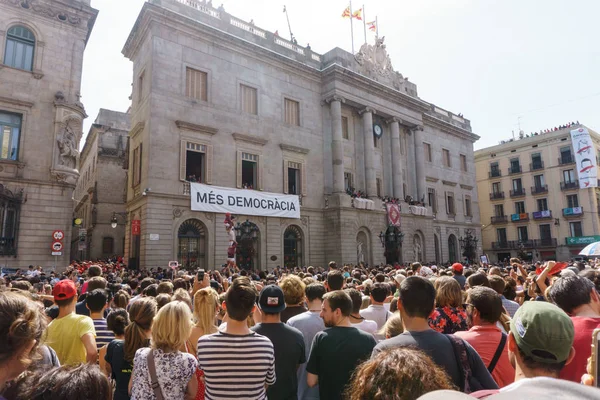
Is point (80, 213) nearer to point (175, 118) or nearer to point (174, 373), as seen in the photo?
point (175, 118)

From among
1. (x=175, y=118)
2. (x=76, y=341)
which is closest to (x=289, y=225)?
(x=175, y=118)

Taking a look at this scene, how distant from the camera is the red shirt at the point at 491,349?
3109 millimetres

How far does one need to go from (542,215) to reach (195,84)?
1699 inches

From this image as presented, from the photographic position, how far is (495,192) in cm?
5041

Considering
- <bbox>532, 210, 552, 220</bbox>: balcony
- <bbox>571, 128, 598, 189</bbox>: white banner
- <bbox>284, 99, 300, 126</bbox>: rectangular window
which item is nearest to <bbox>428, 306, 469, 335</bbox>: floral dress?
<bbox>284, 99, 300, 126</bbox>: rectangular window

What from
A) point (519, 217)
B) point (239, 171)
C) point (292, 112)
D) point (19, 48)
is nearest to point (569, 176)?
point (519, 217)

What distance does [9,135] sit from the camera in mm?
16922

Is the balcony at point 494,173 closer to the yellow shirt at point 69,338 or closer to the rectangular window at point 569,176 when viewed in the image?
the rectangular window at point 569,176

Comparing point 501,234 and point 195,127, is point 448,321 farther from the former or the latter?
point 501,234

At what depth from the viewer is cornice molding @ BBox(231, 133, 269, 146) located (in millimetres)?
24062

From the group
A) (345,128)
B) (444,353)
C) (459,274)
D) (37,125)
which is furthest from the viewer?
(345,128)

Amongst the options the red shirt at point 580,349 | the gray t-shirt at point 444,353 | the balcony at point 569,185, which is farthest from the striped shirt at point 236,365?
the balcony at point 569,185

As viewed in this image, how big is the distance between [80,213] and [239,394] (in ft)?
146

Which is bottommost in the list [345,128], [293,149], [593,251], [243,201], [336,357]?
[336,357]
